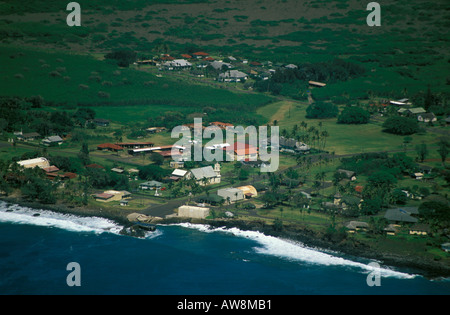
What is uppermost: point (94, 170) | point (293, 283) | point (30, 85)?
point (30, 85)

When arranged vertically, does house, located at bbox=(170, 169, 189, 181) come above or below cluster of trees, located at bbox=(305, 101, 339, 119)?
below

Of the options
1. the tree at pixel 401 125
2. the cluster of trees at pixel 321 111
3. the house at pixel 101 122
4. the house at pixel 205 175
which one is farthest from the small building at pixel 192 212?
the cluster of trees at pixel 321 111

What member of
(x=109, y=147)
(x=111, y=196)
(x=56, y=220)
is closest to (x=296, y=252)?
(x=111, y=196)

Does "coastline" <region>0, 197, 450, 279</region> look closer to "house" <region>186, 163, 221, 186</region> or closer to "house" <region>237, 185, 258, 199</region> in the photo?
"house" <region>237, 185, 258, 199</region>

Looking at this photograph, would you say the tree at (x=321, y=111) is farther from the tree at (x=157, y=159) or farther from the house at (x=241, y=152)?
the tree at (x=157, y=159)

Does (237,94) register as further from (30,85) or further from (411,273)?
(411,273)

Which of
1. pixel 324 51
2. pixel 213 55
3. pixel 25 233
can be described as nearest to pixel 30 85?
pixel 213 55

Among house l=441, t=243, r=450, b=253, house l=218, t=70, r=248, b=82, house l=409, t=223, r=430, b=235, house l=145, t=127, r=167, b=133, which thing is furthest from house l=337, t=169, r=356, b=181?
house l=218, t=70, r=248, b=82
